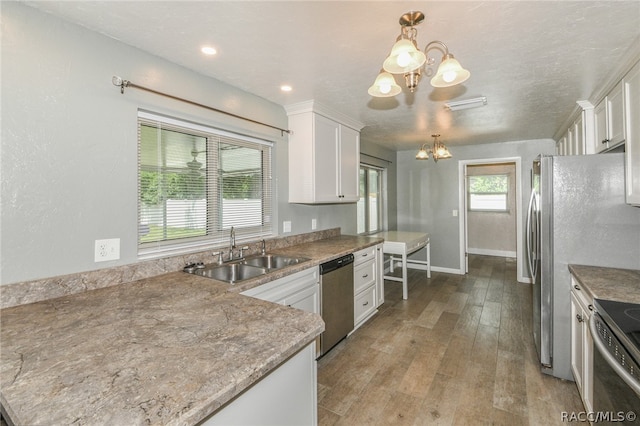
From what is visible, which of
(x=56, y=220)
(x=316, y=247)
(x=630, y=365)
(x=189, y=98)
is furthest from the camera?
(x=316, y=247)

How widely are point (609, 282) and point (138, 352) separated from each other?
2.54m

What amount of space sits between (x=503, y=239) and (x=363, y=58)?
21.2 ft

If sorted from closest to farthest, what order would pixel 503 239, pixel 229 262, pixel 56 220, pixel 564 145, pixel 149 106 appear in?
1. pixel 56 220
2. pixel 149 106
3. pixel 229 262
4. pixel 564 145
5. pixel 503 239

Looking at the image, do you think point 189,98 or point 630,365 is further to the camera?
point 189,98

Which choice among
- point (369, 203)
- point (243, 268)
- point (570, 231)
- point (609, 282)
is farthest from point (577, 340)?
point (369, 203)

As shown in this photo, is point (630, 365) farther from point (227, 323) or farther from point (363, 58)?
point (363, 58)

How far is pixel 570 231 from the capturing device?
2.21 m

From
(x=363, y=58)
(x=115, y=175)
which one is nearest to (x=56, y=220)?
(x=115, y=175)

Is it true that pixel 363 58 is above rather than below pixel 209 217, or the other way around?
above

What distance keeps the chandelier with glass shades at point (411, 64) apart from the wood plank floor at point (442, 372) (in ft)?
6.57

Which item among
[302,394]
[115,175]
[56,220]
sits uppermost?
[115,175]

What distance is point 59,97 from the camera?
1547 millimetres

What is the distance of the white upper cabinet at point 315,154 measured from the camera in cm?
296

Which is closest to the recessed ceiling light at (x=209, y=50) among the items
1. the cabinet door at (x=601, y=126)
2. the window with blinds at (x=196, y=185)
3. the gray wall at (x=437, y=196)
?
the window with blinds at (x=196, y=185)
